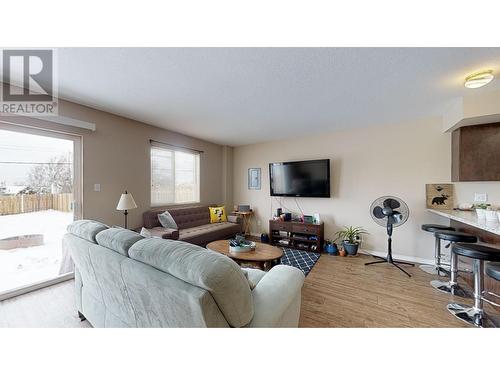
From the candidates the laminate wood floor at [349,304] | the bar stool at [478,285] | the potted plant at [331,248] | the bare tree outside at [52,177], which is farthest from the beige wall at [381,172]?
the bare tree outside at [52,177]

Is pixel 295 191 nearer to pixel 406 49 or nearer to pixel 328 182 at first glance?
pixel 328 182

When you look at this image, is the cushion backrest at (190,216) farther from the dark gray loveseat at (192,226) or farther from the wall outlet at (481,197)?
the wall outlet at (481,197)

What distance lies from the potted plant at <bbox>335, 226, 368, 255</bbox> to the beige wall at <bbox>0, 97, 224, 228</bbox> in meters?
3.64

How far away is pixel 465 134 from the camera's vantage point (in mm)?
2656

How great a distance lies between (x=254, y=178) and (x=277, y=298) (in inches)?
152

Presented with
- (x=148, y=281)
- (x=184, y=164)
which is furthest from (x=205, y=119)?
(x=148, y=281)

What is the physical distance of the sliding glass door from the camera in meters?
2.15

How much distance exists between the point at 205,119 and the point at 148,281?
2.74 m

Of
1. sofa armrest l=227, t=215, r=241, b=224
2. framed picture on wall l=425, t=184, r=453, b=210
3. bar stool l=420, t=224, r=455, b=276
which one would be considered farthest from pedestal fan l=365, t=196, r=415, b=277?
sofa armrest l=227, t=215, r=241, b=224

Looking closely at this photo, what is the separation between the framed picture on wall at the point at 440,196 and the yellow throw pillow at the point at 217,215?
3714 millimetres

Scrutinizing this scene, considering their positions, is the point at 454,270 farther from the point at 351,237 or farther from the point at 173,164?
the point at 173,164

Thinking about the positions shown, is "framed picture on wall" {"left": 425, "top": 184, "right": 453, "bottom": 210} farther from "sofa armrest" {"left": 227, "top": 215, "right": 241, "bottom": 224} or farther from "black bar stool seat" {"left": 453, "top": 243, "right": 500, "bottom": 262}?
"sofa armrest" {"left": 227, "top": 215, "right": 241, "bottom": 224}

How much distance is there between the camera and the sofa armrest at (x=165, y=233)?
284cm

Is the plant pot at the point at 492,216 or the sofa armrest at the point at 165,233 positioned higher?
the plant pot at the point at 492,216
